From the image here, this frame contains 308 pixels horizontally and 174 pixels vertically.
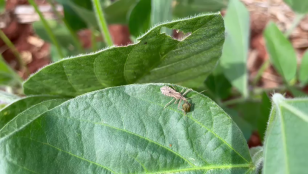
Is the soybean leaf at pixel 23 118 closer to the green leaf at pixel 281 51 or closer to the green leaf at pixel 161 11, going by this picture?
the green leaf at pixel 161 11

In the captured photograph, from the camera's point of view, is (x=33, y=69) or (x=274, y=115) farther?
(x=33, y=69)

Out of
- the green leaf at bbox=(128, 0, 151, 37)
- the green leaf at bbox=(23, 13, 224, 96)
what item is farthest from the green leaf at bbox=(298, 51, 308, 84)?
the green leaf at bbox=(128, 0, 151, 37)

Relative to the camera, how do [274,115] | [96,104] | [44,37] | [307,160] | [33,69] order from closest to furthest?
[307,160] < [274,115] < [96,104] < [44,37] < [33,69]

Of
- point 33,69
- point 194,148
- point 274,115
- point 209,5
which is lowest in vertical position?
point 33,69

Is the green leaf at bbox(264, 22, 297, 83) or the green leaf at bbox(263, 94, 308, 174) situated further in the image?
the green leaf at bbox(264, 22, 297, 83)

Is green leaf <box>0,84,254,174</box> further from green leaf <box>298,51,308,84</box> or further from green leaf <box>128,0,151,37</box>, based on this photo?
green leaf <box>298,51,308,84</box>

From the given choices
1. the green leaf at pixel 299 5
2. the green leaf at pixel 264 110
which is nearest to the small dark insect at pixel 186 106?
the green leaf at pixel 264 110

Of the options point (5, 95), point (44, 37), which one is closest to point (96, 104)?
point (5, 95)

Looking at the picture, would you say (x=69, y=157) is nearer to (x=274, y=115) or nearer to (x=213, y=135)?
(x=213, y=135)
